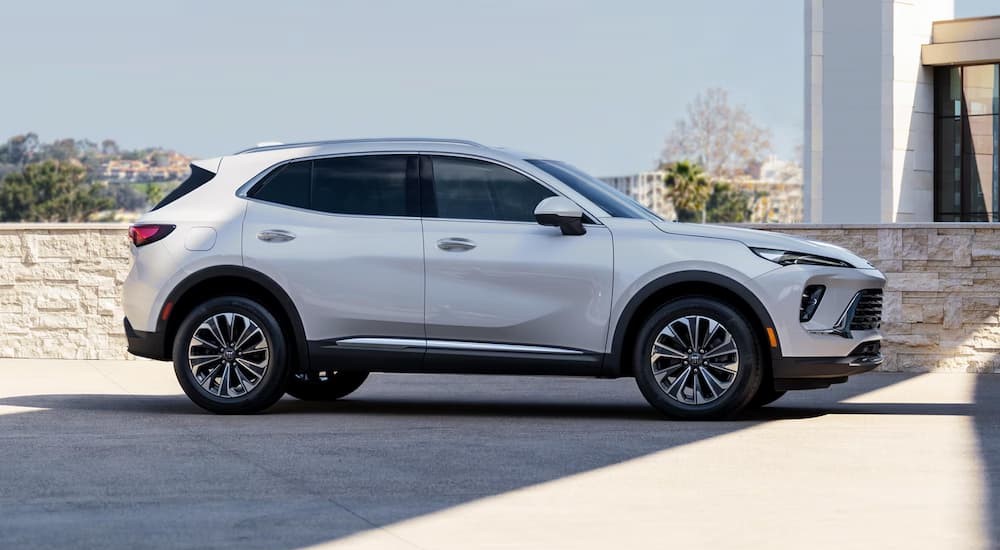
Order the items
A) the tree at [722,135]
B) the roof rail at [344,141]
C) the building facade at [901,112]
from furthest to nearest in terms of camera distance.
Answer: the tree at [722,135], the building facade at [901,112], the roof rail at [344,141]

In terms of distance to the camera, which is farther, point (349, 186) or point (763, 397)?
point (763, 397)

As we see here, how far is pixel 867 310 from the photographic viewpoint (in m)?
9.81

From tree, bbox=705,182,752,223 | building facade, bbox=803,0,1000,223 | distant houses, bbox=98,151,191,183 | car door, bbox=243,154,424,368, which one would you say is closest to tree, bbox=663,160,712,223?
tree, bbox=705,182,752,223

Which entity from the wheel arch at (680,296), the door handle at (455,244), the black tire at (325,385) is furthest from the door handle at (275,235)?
the wheel arch at (680,296)

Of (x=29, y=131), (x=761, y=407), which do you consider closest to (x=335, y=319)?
(x=761, y=407)

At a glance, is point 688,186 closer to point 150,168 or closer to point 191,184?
point 150,168

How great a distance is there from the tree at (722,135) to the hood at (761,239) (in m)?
119

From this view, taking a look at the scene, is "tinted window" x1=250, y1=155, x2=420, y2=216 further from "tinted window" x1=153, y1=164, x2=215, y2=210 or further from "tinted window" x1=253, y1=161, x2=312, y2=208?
"tinted window" x1=153, y1=164, x2=215, y2=210

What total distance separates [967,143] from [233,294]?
3054 cm

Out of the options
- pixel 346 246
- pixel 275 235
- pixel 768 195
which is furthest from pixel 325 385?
pixel 768 195

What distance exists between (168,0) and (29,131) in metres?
24.2

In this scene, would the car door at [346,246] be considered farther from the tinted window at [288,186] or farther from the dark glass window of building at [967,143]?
the dark glass window of building at [967,143]

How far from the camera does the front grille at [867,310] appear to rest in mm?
9719

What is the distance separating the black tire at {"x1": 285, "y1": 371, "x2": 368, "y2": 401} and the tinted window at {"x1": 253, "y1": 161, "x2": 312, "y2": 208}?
1.60 meters
